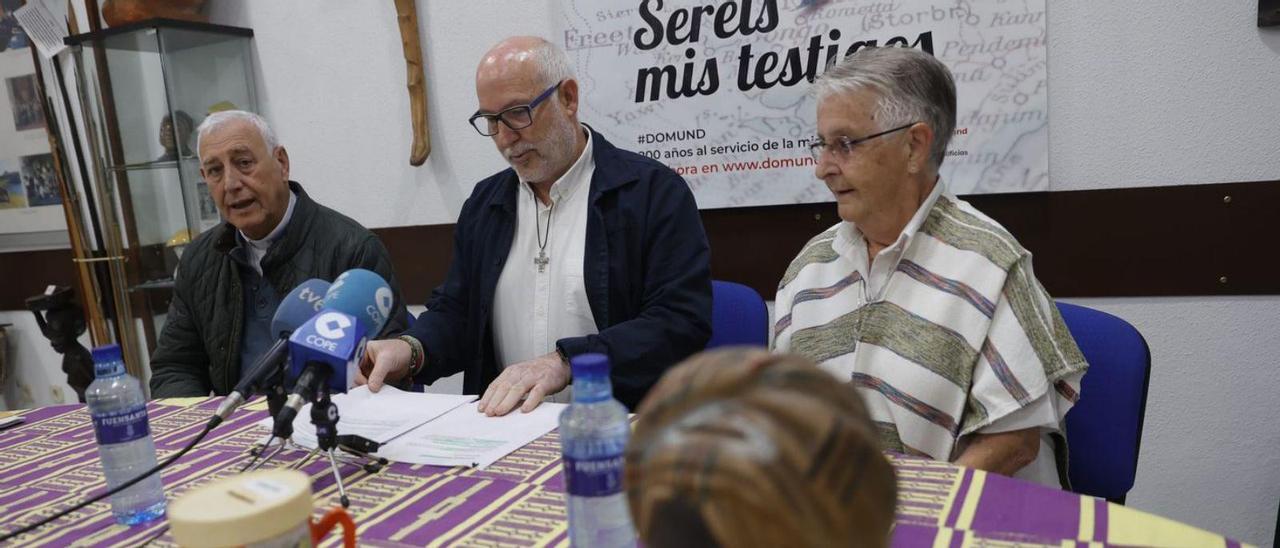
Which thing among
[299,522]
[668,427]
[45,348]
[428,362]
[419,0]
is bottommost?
[45,348]

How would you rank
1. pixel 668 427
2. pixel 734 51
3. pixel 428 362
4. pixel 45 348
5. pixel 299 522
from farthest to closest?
pixel 45 348 → pixel 734 51 → pixel 428 362 → pixel 299 522 → pixel 668 427

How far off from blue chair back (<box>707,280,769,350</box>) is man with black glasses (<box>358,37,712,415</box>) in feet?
0.46

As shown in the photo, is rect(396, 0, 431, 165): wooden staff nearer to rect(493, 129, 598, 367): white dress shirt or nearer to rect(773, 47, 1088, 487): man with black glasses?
rect(493, 129, 598, 367): white dress shirt

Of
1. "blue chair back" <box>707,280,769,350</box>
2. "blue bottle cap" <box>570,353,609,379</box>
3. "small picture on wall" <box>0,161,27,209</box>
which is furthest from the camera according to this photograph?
"small picture on wall" <box>0,161,27,209</box>

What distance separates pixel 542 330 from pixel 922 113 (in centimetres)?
117

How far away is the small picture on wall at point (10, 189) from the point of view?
4.60 meters

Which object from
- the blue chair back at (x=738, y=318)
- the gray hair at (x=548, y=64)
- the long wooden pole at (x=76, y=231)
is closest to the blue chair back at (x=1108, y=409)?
the blue chair back at (x=738, y=318)

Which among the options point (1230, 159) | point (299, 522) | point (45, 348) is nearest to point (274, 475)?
point (299, 522)

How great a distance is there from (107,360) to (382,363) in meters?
0.68

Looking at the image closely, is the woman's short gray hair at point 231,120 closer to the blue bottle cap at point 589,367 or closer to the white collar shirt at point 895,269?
the white collar shirt at point 895,269

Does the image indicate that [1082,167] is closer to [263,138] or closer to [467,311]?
[467,311]

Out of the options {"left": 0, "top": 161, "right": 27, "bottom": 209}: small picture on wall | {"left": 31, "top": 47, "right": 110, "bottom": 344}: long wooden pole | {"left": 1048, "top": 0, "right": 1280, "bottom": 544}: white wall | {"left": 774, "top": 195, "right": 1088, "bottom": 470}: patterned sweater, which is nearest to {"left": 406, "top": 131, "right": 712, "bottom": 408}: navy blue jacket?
{"left": 774, "top": 195, "right": 1088, "bottom": 470}: patterned sweater

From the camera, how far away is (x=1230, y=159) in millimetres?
2467

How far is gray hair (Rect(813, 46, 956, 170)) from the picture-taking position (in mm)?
1680
